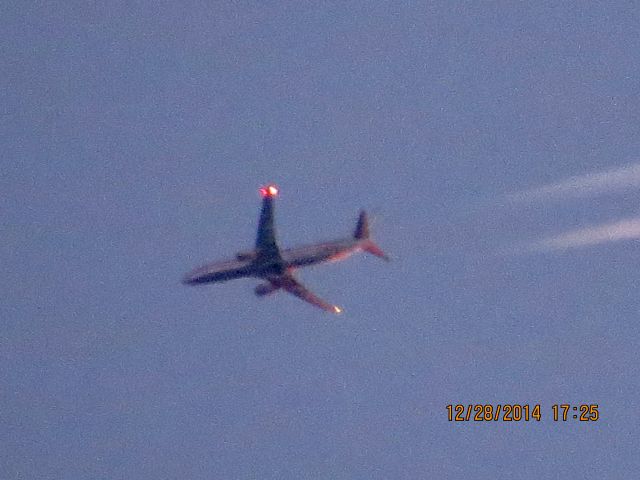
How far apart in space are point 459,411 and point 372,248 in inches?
919

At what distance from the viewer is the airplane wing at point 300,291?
18625 centimetres

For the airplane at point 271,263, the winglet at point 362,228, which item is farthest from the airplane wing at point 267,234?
the winglet at point 362,228

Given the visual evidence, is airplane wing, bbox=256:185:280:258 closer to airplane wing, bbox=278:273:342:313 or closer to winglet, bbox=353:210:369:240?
airplane wing, bbox=278:273:342:313

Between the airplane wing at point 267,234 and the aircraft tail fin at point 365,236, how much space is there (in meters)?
13.1

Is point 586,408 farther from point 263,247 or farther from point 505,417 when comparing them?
point 263,247

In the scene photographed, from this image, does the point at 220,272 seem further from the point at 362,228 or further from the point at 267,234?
the point at 362,228

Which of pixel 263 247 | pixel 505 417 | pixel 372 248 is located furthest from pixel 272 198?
pixel 505 417

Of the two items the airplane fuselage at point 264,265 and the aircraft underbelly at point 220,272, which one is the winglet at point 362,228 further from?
the aircraft underbelly at point 220,272

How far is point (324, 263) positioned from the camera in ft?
614

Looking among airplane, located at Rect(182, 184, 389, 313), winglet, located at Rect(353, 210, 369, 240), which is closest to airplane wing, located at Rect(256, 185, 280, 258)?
airplane, located at Rect(182, 184, 389, 313)

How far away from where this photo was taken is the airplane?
600ft

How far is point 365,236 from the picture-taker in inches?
7731

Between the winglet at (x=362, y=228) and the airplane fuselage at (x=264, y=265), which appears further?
the winglet at (x=362, y=228)

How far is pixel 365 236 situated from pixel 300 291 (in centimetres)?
1205
